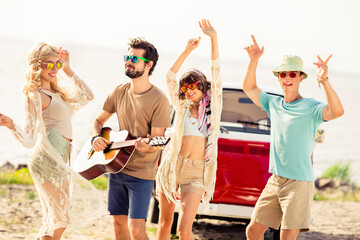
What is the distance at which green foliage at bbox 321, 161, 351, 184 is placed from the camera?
41.6 ft

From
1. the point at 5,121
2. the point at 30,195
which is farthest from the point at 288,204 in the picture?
the point at 30,195

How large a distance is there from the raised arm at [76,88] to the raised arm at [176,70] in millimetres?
741

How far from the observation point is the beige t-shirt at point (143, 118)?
15.2 ft

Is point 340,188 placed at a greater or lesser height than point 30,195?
greater

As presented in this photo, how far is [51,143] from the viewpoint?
4.64 m

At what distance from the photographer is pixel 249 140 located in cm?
597

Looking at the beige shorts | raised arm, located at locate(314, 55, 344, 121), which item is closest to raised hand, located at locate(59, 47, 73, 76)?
the beige shorts

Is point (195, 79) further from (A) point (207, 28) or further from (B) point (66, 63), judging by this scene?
(B) point (66, 63)

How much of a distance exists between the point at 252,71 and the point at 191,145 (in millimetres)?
832

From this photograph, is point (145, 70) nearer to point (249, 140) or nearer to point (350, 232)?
point (249, 140)

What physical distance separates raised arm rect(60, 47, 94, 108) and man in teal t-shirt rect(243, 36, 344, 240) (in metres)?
1.64

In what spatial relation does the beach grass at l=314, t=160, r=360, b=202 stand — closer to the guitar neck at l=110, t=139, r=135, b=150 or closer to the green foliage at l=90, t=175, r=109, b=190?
the green foliage at l=90, t=175, r=109, b=190

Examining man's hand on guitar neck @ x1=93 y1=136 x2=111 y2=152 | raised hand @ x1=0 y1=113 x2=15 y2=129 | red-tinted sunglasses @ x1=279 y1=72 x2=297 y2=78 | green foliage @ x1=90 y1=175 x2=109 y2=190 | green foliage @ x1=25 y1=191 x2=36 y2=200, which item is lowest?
green foliage @ x1=25 y1=191 x2=36 y2=200

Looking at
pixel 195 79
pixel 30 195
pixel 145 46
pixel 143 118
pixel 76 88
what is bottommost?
pixel 30 195
